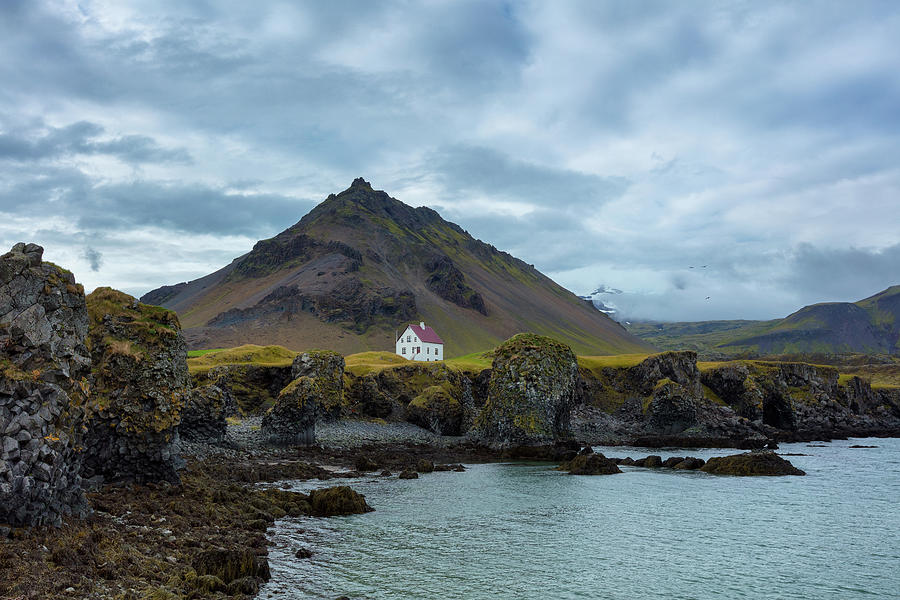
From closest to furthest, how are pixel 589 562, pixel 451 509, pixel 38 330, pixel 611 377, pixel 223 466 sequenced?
pixel 38 330 < pixel 589 562 < pixel 451 509 < pixel 223 466 < pixel 611 377

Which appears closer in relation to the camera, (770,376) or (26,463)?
(26,463)

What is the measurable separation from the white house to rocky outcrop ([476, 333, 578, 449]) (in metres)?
82.7

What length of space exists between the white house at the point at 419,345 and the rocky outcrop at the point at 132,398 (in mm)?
126295

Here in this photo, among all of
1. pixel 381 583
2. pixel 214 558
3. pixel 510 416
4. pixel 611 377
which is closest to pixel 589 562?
A: pixel 381 583

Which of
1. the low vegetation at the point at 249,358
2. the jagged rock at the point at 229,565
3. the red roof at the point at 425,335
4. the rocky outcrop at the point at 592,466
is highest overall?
the red roof at the point at 425,335

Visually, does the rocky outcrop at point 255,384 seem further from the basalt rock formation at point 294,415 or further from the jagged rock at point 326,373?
the basalt rock formation at point 294,415

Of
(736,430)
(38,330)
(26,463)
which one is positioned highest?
(38,330)

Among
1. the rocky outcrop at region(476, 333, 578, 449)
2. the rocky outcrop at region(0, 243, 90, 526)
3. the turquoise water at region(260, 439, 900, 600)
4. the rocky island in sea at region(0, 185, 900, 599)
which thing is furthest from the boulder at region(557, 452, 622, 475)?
the rocky outcrop at region(0, 243, 90, 526)

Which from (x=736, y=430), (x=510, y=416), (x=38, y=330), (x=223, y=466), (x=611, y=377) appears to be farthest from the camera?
(x=611, y=377)

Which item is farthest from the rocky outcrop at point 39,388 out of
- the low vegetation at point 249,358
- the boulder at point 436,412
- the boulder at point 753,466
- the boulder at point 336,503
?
the low vegetation at point 249,358

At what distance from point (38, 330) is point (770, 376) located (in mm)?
116364

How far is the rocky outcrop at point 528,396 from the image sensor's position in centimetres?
7119

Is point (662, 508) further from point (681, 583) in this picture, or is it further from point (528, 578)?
point (528, 578)

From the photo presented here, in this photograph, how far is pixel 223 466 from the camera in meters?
44.6
